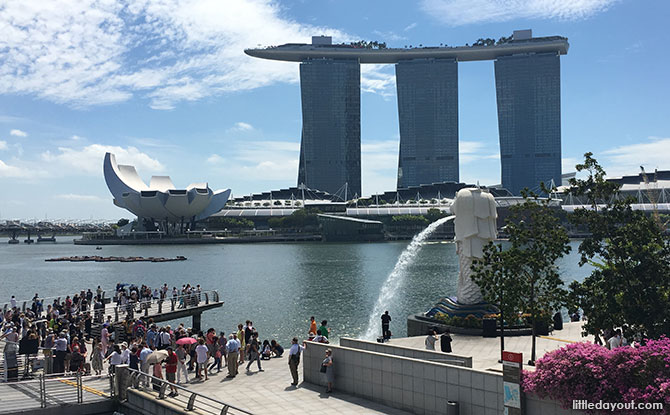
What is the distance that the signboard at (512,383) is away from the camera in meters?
11.1

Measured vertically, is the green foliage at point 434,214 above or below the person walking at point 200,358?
above

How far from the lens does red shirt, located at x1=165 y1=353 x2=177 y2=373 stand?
16.0m

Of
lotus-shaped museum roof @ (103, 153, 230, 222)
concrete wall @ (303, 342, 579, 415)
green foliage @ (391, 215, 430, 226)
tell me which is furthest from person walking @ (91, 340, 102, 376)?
green foliage @ (391, 215, 430, 226)

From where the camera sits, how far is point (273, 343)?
21.3 metres

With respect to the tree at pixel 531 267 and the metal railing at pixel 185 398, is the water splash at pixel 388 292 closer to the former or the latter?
the tree at pixel 531 267

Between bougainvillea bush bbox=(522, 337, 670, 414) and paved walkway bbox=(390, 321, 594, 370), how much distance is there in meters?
6.74

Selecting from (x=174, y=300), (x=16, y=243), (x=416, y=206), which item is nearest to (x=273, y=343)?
(x=174, y=300)

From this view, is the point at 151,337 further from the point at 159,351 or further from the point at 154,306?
the point at 154,306

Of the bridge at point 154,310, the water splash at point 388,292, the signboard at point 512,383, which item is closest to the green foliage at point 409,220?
the water splash at point 388,292

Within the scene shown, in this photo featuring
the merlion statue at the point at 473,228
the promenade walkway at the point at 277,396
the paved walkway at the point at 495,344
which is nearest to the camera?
the promenade walkway at the point at 277,396

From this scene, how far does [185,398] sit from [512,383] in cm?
765

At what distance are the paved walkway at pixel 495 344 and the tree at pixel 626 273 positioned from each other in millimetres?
3599

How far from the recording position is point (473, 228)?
2370 cm

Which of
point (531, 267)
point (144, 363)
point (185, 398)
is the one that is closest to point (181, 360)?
point (144, 363)
